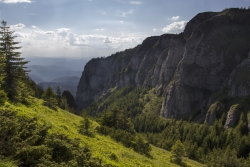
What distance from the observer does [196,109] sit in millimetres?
162125

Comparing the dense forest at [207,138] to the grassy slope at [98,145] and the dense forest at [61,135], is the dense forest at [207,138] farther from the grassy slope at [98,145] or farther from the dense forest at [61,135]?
the grassy slope at [98,145]

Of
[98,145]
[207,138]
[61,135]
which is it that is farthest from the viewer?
[207,138]

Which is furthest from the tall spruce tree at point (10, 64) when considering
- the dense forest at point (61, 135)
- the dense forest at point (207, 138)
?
the dense forest at point (207, 138)

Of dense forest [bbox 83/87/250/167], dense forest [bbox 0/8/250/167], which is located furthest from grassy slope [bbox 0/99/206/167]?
dense forest [bbox 83/87/250/167]

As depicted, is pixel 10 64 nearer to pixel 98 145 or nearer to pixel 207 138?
pixel 98 145

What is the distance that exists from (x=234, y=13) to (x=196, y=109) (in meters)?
98.6

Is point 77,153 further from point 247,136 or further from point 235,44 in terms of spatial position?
point 235,44

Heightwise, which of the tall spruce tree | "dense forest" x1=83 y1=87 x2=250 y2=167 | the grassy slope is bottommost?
"dense forest" x1=83 y1=87 x2=250 y2=167

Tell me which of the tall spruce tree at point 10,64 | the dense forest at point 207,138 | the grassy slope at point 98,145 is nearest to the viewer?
the grassy slope at point 98,145

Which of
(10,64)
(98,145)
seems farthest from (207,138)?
(10,64)

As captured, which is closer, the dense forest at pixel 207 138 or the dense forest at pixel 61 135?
the dense forest at pixel 61 135

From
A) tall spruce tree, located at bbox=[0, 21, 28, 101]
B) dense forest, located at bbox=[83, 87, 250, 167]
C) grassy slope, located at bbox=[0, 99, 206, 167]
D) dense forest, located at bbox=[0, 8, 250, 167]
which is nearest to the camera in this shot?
dense forest, located at bbox=[0, 8, 250, 167]

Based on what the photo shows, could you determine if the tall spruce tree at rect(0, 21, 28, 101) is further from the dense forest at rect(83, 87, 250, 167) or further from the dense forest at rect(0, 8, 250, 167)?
the dense forest at rect(83, 87, 250, 167)

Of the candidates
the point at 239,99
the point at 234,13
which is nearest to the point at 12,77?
the point at 239,99
